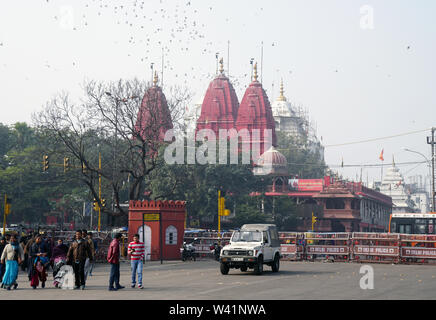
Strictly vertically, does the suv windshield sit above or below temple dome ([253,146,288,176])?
below

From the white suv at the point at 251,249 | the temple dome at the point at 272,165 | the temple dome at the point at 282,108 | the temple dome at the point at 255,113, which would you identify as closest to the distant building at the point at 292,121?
the temple dome at the point at 282,108

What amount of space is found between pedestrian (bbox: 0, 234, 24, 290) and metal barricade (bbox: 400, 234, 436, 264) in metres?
21.9

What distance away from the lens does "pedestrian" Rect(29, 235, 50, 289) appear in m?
21.0

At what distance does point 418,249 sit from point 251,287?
17633 millimetres

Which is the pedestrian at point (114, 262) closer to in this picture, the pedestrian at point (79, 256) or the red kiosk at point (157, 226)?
the pedestrian at point (79, 256)

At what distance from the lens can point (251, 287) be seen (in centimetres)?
2059

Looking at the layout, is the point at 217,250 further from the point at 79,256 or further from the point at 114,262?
the point at 114,262

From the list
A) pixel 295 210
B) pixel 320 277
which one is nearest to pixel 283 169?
pixel 295 210

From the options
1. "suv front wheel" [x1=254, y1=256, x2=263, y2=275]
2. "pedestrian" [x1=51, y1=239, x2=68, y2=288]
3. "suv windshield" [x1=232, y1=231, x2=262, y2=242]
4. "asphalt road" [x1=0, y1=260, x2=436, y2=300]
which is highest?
"suv windshield" [x1=232, y1=231, x2=262, y2=242]

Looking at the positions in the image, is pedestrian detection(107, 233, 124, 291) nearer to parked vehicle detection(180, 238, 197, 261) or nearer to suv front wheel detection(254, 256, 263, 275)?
suv front wheel detection(254, 256, 263, 275)

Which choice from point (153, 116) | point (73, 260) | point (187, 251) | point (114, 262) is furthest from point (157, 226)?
point (114, 262)

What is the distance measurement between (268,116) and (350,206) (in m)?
35.2

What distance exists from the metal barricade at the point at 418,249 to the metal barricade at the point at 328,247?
316 centimetres

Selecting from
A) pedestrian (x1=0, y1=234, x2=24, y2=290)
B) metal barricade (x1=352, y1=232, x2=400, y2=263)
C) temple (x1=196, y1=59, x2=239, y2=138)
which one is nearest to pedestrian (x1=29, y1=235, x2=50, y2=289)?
pedestrian (x1=0, y1=234, x2=24, y2=290)
